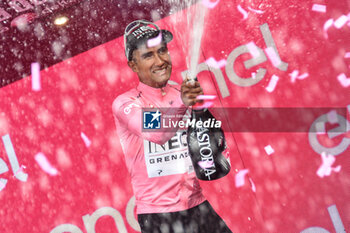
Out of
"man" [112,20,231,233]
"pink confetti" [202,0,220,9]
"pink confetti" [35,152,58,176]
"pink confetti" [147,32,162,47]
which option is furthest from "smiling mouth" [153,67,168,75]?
"pink confetti" [35,152,58,176]

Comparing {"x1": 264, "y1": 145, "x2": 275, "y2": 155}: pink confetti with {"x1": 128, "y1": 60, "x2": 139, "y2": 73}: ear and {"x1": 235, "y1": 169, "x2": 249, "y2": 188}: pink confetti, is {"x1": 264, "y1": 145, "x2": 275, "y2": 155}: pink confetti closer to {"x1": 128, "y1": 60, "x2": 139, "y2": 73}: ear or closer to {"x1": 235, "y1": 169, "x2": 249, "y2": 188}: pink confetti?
{"x1": 235, "y1": 169, "x2": 249, "y2": 188}: pink confetti

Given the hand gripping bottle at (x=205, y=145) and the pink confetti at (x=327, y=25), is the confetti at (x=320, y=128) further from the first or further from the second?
the hand gripping bottle at (x=205, y=145)

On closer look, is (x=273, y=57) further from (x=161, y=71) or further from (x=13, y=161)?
(x=13, y=161)

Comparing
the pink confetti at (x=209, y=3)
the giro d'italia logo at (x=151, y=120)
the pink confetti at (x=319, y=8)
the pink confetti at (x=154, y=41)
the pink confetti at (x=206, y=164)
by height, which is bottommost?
the pink confetti at (x=206, y=164)

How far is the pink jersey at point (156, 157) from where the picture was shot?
1.46 m

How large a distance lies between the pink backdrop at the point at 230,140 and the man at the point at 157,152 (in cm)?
14

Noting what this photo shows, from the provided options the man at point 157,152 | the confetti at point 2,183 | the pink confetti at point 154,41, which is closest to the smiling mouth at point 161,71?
the man at point 157,152

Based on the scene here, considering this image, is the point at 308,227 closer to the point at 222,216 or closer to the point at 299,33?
the point at 222,216

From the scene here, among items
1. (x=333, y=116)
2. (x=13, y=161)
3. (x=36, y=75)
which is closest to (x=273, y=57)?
(x=333, y=116)

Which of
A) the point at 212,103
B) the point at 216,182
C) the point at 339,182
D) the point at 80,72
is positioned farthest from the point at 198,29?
the point at 339,182

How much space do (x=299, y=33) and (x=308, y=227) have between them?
0.94 m

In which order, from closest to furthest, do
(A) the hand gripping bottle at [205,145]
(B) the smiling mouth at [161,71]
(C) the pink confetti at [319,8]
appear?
(A) the hand gripping bottle at [205,145]
(B) the smiling mouth at [161,71]
(C) the pink confetti at [319,8]

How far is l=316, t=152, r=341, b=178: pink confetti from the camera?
169 centimetres

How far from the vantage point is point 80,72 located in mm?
1700
